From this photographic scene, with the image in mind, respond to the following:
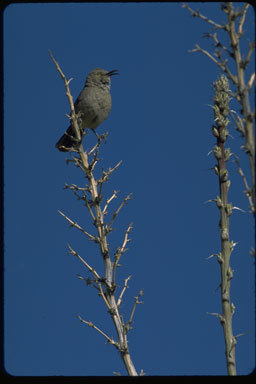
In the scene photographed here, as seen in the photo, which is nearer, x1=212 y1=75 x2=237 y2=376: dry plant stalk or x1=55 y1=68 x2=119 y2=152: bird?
x1=212 y1=75 x2=237 y2=376: dry plant stalk

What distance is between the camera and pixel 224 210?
348 cm

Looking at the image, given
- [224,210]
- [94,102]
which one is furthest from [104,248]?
[94,102]

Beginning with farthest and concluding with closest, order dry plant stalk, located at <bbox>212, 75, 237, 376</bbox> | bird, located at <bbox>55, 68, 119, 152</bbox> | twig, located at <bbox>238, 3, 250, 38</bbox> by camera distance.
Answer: bird, located at <bbox>55, 68, 119, 152</bbox>
dry plant stalk, located at <bbox>212, 75, 237, 376</bbox>
twig, located at <bbox>238, 3, 250, 38</bbox>

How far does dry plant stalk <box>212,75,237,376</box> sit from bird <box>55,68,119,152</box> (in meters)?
4.39

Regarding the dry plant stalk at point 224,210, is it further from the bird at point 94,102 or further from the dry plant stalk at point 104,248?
the bird at point 94,102

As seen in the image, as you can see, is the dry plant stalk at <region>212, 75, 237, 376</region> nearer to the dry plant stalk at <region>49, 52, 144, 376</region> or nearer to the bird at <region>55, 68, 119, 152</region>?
the dry plant stalk at <region>49, 52, 144, 376</region>

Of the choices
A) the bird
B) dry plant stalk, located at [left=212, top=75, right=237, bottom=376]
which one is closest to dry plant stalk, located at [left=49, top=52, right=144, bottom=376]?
dry plant stalk, located at [left=212, top=75, right=237, bottom=376]

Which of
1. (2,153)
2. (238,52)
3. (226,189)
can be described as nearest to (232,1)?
(238,52)

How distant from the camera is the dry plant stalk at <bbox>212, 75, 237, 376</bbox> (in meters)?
3.29

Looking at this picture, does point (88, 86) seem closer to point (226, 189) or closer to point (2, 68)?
point (2, 68)

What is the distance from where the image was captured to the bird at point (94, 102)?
794 cm

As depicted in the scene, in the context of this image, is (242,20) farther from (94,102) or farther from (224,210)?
(94,102)

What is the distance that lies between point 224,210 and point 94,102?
4847 mm
